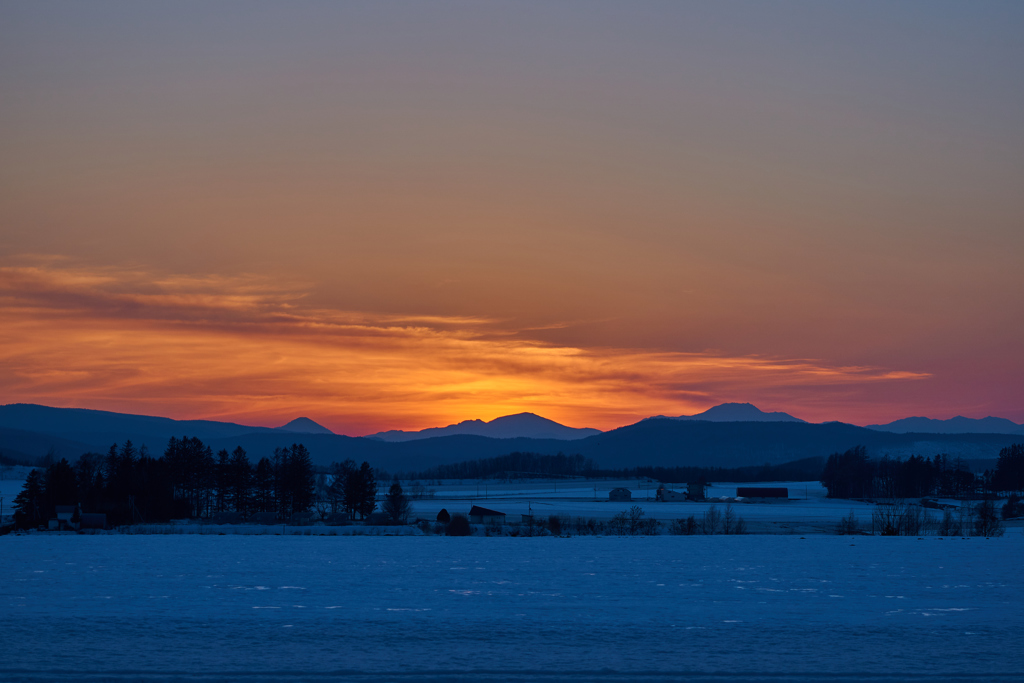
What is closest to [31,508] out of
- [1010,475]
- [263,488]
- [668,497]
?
[263,488]

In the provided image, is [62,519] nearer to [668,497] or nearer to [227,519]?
[227,519]

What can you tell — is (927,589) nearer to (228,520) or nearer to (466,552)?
(466,552)

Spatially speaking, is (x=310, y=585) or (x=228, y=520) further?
(x=228, y=520)

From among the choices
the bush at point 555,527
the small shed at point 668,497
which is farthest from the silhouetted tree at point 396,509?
the small shed at point 668,497

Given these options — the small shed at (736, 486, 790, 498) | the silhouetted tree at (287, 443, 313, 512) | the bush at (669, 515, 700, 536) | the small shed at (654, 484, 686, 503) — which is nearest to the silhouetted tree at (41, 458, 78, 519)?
the silhouetted tree at (287, 443, 313, 512)

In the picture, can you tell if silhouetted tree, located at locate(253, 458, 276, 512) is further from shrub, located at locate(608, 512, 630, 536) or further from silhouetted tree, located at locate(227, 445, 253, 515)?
shrub, located at locate(608, 512, 630, 536)

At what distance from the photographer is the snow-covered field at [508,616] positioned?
21.2 metres

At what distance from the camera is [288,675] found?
2033cm

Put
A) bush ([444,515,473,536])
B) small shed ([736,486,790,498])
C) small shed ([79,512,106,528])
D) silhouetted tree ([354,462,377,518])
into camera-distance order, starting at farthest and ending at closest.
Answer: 1. small shed ([736,486,790,498])
2. silhouetted tree ([354,462,377,518])
3. small shed ([79,512,106,528])
4. bush ([444,515,473,536])

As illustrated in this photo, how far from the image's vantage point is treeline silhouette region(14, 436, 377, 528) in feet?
314

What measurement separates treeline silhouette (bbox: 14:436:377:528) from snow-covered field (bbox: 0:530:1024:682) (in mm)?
48289

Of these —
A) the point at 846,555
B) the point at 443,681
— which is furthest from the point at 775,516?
the point at 443,681

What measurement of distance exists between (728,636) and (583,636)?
4219 mm

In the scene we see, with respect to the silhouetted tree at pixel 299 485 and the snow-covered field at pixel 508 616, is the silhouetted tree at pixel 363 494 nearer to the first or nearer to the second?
the silhouetted tree at pixel 299 485
